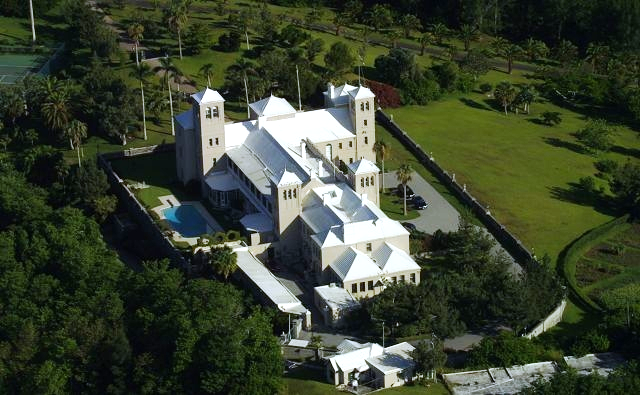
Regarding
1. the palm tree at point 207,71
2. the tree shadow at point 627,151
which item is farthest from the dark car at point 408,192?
the palm tree at point 207,71

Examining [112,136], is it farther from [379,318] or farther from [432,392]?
[432,392]

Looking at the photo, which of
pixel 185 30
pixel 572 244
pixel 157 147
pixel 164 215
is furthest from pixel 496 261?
pixel 185 30

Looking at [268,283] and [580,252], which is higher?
[268,283]

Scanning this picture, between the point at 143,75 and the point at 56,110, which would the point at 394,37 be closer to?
the point at 143,75

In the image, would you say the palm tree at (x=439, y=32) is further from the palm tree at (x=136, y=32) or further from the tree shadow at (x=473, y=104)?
the palm tree at (x=136, y=32)

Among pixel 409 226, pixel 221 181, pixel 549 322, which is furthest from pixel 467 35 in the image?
pixel 549 322

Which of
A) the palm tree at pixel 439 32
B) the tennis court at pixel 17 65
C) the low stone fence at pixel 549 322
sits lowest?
the low stone fence at pixel 549 322
